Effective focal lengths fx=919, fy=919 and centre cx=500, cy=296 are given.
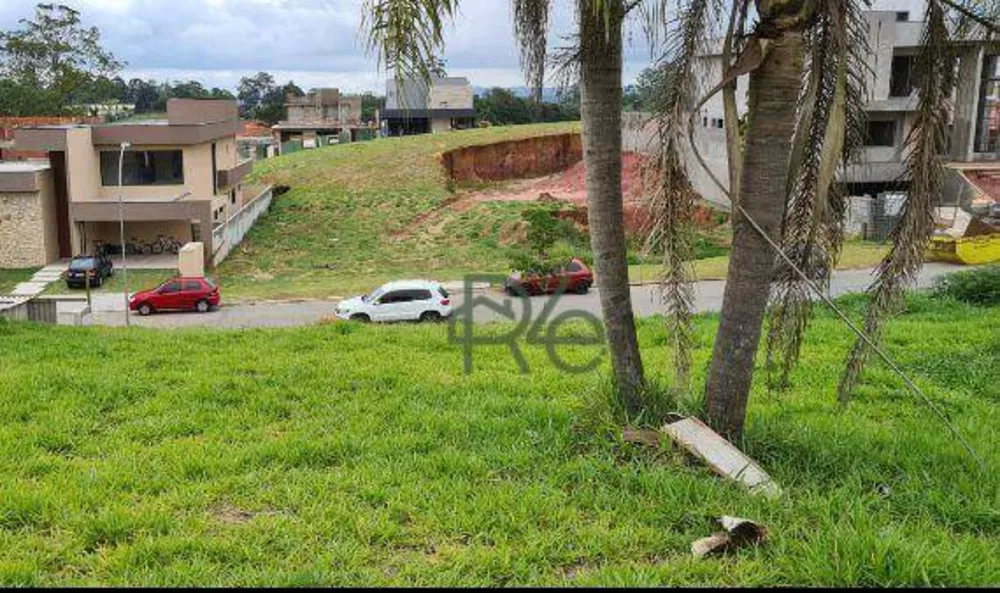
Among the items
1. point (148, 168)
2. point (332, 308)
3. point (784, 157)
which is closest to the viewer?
point (784, 157)

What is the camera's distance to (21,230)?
35.0m

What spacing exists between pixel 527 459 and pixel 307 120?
101 meters

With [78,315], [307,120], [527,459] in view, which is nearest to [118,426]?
[527,459]

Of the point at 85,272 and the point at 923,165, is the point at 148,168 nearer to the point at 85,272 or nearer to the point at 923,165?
the point at 85,272

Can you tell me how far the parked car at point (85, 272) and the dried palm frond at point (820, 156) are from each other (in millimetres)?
28321

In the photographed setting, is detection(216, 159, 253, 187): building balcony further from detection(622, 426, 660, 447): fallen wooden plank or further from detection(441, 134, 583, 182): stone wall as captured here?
detection(622, 426, 660, 447): fallen wooden plank

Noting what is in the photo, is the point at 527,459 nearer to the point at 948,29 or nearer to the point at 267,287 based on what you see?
the point at 948,29

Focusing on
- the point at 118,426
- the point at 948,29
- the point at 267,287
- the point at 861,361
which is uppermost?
the point at 948,29

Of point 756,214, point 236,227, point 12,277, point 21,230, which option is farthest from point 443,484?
point 236,227

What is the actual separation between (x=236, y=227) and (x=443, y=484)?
1409 inches

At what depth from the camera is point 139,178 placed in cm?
3756

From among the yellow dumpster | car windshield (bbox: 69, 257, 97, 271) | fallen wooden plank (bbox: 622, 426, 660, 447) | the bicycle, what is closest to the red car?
car windshield (bbox: 69, 257, 97, 271)

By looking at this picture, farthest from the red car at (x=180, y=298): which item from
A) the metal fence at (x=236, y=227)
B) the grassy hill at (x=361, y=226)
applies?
the metal fence at (x=236, y=227)

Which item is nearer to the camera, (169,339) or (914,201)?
(914,201)
